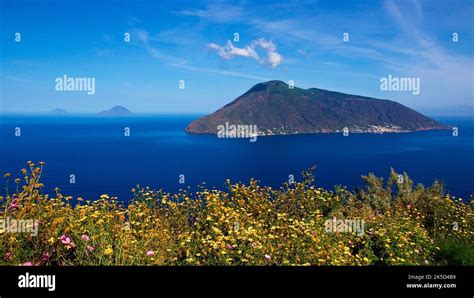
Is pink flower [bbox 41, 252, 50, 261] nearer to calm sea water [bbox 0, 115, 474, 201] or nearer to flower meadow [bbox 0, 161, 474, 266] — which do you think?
flower meadow [bbox 0, 161, 474, 266]

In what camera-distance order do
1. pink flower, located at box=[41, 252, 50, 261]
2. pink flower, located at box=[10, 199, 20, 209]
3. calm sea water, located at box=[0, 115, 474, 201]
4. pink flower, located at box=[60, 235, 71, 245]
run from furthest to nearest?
calm sea water, located at box=[0, 115, 474, 201]
pink flower, located at box=[10, 199, 20, 209]
pink flower, located at box=[41, 252, 50, 261]
pink flower, located at box=[60, 235, 71, 245]

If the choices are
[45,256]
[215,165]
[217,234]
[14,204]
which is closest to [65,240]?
[45,256]

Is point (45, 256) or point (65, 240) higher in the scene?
point (65, 240)

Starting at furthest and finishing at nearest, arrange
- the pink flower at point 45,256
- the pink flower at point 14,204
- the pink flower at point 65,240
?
the pink flower at point 14,204 < the pink flower at point 45,256 < the pink flower at point 65,240

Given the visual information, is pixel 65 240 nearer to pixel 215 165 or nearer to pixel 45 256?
pixel 45 256

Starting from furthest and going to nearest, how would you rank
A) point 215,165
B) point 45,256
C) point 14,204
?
1. point 215,165
2. point 14,204
3. point 45,256

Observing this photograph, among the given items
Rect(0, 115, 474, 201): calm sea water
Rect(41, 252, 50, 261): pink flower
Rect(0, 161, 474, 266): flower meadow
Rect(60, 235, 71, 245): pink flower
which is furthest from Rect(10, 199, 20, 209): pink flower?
Rect(0, 115, 474, 201): calm sea water

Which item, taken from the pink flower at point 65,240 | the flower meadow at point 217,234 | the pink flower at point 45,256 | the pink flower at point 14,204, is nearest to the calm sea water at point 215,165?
the flower meadow at point 217,234

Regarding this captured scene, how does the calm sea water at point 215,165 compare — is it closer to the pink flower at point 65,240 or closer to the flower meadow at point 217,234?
the flower meadow at point 217,234
